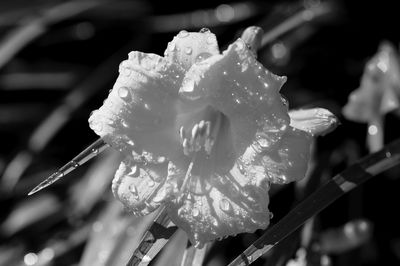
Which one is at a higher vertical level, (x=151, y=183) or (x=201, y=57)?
(x=201, y=57)

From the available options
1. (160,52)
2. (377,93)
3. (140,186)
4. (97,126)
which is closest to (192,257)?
(140,186)

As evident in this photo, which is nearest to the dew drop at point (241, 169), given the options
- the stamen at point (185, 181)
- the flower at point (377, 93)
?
the stamen at point (185, 181)

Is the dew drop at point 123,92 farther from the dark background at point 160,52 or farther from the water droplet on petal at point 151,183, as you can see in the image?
the dark background at point 160,52

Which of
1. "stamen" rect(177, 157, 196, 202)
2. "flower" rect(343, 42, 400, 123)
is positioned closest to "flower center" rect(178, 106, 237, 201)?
"stamen" rect(177, 157, 196, 202)

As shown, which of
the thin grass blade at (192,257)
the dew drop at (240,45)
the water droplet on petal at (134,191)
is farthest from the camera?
the thin grass blade at (192,257)

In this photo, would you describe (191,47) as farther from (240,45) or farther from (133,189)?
(133,189)

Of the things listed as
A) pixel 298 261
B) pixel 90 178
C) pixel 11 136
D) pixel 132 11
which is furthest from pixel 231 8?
pixel 298 261

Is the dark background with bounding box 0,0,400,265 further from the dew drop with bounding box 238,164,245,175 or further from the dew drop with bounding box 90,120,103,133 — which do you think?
the dew drop with bounding box 90,120,103,133

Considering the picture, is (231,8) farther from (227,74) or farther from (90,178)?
(227,74)
